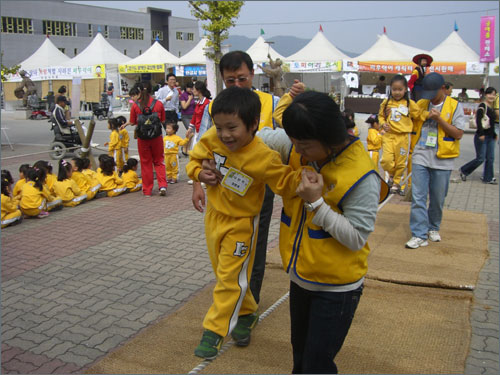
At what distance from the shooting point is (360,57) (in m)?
24.8

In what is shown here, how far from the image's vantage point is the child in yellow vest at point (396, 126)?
705 cm

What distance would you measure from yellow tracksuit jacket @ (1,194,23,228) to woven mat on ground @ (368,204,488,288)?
15.9 feet

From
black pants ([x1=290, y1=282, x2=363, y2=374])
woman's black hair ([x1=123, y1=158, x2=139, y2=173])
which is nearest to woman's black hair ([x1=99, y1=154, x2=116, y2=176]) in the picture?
woman's black hair ([x1=123, y1=158, x2=139, y2=173])

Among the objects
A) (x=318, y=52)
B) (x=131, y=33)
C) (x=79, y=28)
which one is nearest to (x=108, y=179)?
(x=318, y=52)

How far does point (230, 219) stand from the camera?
2.78m

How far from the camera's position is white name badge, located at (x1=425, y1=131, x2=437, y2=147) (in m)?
5.16

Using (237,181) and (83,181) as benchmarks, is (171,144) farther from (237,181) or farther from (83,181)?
(237,181)

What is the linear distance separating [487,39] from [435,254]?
18.3m

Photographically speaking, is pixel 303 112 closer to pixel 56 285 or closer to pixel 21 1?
pixel 56 285

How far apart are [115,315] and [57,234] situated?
2.74 meters

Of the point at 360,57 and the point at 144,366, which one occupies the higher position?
the point at 360,57

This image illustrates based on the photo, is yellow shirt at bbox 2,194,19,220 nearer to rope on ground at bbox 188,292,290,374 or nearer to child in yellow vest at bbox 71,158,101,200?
child in yellow vest at bbox 71,158,101,200

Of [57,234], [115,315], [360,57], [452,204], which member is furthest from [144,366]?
[360,57]

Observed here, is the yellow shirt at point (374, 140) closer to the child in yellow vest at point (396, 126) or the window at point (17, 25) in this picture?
the child in yellow vest at point (396, 126)
